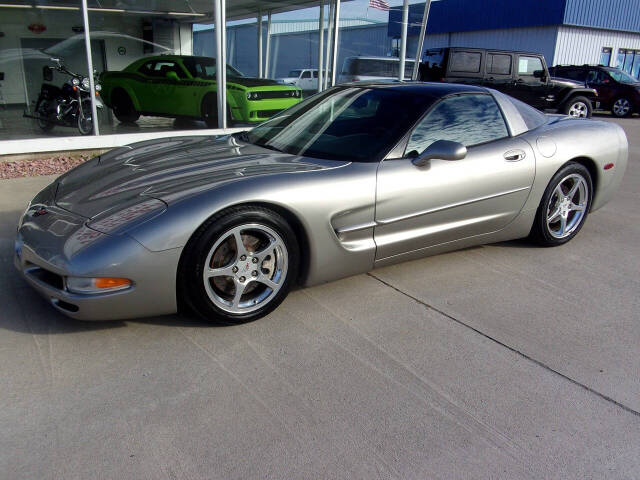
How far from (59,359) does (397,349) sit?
5.65ft

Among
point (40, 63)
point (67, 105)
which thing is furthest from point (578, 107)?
point (40, 63)

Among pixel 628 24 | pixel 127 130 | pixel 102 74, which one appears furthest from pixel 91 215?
pixel 628 24

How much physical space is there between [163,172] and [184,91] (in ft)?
22.4

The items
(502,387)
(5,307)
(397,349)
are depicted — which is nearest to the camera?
(502,387)

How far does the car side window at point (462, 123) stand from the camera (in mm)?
3773

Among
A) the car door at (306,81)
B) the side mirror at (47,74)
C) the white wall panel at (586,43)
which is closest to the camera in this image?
the side mirror at (47,74)

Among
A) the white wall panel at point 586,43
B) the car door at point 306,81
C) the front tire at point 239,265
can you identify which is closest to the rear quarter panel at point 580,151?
the front tire at point 239,265

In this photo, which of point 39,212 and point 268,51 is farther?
point 268,51

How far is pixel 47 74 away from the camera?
8.77 metres

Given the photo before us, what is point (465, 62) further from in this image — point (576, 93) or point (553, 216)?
point (553, 216)

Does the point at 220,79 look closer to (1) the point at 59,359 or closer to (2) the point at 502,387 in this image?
(1) the point at 59,359

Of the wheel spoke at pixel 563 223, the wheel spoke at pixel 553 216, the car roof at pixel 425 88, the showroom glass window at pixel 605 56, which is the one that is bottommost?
the wheel spoke at pixel 563 223

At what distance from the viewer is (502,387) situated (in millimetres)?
2670

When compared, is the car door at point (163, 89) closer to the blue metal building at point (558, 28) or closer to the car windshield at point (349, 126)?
Answer: the car windshield at point (349, 126)
